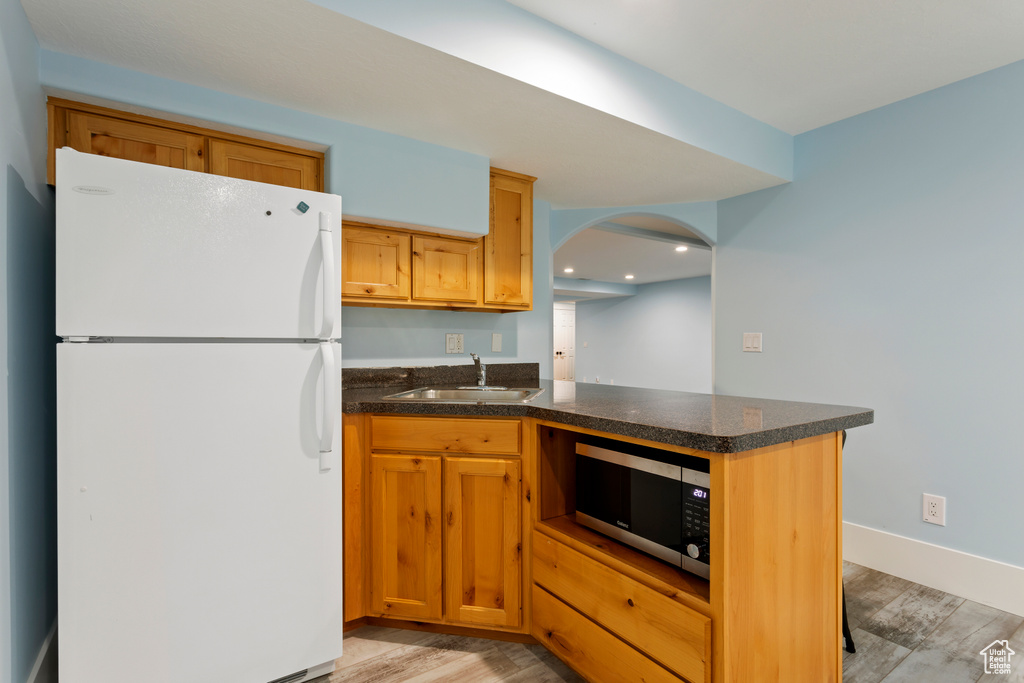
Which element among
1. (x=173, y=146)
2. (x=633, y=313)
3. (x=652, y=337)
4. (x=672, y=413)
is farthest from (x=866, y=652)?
(x=633, y=313)

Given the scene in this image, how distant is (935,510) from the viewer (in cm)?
241

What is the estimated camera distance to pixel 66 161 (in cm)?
134

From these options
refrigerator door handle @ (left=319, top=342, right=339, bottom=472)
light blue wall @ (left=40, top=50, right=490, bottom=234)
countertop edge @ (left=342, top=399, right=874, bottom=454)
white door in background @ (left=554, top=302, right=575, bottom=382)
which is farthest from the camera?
white door in background @ (left=554, top=302, right=575, bottom=382)

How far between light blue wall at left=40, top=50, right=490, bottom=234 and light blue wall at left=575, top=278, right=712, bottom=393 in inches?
266

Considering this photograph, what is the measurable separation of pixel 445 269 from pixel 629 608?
1774 millimetres

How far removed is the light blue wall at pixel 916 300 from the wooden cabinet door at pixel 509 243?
151 cm

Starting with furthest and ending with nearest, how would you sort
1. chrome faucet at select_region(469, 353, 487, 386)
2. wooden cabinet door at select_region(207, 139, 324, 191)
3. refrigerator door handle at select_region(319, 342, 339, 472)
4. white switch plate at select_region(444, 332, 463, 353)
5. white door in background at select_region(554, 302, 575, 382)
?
white door in background at select_region(554, 302, 575, 382), white switch plate at select_region(444, 332, 463, 353), chrome faucet at select_region(469, 353, 487, 386), wooden cabinet door at select_region(207, 139, 324, 191), refrigerator door handle at select_region(319, 342, 339, 472)

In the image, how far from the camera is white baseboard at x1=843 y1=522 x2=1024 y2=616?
7.13 ft

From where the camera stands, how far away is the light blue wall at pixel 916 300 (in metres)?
2.22

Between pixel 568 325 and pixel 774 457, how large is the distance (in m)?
10.1

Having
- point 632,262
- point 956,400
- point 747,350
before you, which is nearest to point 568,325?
point 632,262
